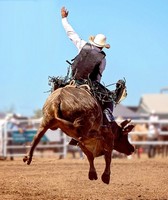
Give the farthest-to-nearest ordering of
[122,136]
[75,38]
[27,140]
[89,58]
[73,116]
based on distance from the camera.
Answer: [27,140] < [122,136] < [75,38] < [89,58] < [73,116]

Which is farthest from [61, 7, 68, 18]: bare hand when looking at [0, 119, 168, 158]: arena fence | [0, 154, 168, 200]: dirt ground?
[0, 119, 168, 158]: arena fence

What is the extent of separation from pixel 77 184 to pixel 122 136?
1.13m

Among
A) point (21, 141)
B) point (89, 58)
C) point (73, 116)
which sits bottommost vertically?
point (73, 116)

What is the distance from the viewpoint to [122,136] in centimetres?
1080

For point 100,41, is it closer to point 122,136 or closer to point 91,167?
point 122,136

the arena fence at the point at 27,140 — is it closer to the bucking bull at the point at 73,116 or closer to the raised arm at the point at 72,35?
the raised arm at the point at 72,35

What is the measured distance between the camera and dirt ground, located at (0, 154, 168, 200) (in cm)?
956

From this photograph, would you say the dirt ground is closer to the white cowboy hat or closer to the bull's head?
the bull's head

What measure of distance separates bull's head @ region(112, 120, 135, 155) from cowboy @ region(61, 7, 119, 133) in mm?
632

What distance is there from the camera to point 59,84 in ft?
31.8

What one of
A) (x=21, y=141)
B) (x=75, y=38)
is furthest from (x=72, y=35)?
(x=21, y=141)

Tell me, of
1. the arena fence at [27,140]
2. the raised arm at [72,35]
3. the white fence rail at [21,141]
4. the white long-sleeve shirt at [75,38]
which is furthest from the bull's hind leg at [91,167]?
the white fence rail at [21,141]

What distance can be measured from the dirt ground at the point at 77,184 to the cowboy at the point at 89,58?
1225 mm

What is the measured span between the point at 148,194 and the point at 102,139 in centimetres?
120
